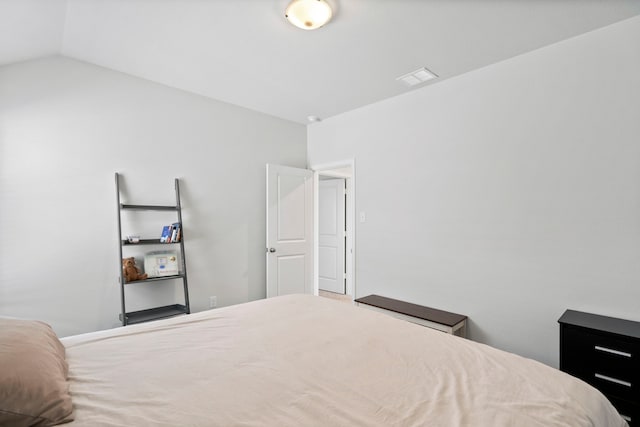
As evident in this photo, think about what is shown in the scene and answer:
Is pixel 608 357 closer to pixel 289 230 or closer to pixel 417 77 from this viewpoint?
pixel 417 77

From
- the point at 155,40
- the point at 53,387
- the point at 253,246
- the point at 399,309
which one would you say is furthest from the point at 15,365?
the point at 253,246

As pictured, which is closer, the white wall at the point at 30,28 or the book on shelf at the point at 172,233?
the white wall at the point at 30,28

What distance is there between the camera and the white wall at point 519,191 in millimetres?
2176

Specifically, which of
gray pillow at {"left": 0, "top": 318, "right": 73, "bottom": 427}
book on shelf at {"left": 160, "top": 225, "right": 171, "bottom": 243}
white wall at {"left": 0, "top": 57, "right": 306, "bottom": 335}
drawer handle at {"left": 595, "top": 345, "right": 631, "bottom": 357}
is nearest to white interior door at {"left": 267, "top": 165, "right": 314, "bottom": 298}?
white wall at {"left": 0, "top": 57, "right": 306, "bottom": 335}

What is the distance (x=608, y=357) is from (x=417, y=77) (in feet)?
8.38

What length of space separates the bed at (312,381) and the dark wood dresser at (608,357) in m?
0.90

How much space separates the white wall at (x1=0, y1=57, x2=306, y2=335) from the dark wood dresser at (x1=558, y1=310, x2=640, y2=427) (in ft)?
10.2

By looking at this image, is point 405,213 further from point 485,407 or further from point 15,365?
point 15,365

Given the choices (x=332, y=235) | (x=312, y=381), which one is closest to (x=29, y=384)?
(x=312, y=381)

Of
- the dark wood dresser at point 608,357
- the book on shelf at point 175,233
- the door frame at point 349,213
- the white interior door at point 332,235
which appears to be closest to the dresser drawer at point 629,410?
the dark wood dresser at point 608,357

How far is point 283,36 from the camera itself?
90.8 inches

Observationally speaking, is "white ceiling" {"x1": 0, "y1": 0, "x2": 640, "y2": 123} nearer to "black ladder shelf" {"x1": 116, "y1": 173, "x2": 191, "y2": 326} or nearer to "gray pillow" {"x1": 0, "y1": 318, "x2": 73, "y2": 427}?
"black ladder shelf" {"x1": 116, "y1": 173, "x2": 191, "y2": 326}

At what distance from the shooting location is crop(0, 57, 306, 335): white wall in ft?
8.05

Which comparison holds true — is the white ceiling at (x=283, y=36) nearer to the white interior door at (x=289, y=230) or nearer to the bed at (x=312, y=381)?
the white interior door at (x=289, y=230)
